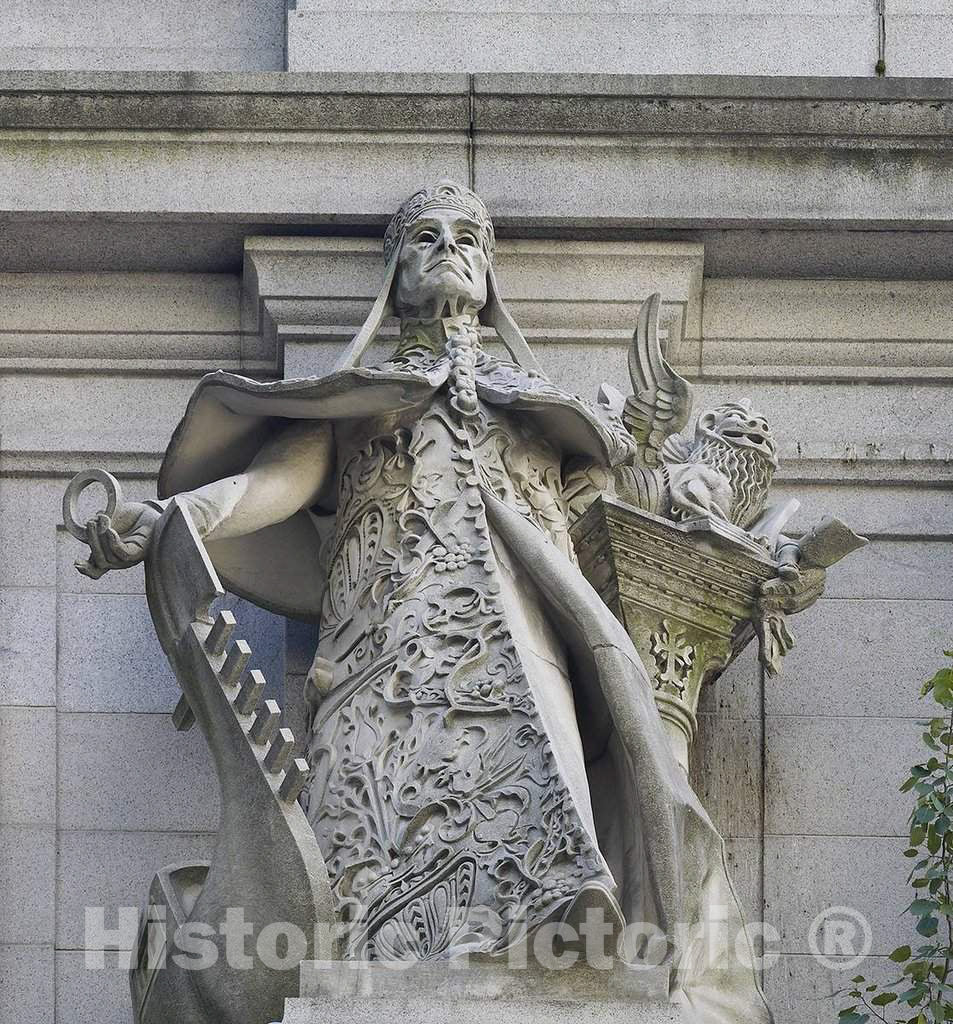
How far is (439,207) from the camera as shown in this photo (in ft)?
35.4

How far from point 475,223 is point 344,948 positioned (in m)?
2.61

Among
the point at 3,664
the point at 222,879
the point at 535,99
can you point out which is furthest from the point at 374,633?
the point at 535,99

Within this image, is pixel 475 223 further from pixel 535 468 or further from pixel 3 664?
pixel 3 664

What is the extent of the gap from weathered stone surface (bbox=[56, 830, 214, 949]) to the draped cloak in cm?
77

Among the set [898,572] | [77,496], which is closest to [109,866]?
[77,496]

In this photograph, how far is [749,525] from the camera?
428 inches

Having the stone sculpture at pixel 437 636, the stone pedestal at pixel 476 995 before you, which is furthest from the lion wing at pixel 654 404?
the stone pedestal at pixel 476 995

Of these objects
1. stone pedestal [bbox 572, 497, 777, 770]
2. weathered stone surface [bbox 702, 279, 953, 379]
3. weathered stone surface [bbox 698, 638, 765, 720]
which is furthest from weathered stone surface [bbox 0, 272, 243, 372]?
weathered stone surface [bbox 698, 638, 765, 720]

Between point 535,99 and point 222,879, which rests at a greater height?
point 535,99

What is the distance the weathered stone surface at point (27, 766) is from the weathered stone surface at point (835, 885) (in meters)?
2.09

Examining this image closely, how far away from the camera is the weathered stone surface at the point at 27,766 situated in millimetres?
10750

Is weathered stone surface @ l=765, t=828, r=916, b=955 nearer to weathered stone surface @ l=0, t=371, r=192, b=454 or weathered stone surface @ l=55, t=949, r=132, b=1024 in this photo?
weathered stone surface @ l=55, t=949, r=132, b=1024

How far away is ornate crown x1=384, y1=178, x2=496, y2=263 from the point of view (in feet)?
35.4

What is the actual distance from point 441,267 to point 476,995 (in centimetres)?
268
